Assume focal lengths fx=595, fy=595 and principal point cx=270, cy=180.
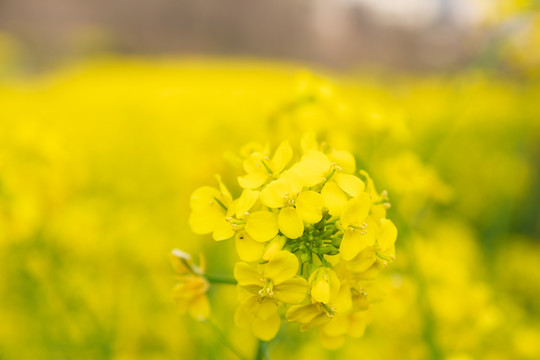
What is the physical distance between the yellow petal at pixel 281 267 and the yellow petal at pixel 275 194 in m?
0.07

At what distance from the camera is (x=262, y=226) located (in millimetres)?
840

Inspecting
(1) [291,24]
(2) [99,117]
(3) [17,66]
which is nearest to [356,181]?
(2) [99,117]

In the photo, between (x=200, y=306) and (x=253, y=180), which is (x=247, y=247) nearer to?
(x=253, y=180)

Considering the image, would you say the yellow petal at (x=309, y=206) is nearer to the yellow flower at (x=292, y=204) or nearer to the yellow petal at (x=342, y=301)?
the yellow flower at (x=292, y=204)

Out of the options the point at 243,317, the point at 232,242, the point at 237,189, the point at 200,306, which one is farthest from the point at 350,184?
the point at 232,242

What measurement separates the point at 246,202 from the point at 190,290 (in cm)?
25

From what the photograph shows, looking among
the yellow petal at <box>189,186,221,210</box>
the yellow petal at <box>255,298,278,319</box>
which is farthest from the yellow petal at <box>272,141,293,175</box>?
the yellow petal at <box>255,298,278,319</box>

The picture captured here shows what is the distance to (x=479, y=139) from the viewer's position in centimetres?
450

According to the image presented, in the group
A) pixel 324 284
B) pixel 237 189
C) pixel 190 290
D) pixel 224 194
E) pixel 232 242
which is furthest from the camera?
pixel 232 242

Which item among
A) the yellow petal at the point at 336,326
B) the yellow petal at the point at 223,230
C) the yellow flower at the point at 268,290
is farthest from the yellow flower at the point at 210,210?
the yellow petal at the point at 336,326

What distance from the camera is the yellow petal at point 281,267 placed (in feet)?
2.66

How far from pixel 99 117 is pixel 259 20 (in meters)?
9.62

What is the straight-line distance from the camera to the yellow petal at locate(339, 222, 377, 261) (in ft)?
2.68

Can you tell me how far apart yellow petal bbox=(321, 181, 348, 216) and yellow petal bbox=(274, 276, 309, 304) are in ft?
0.35
